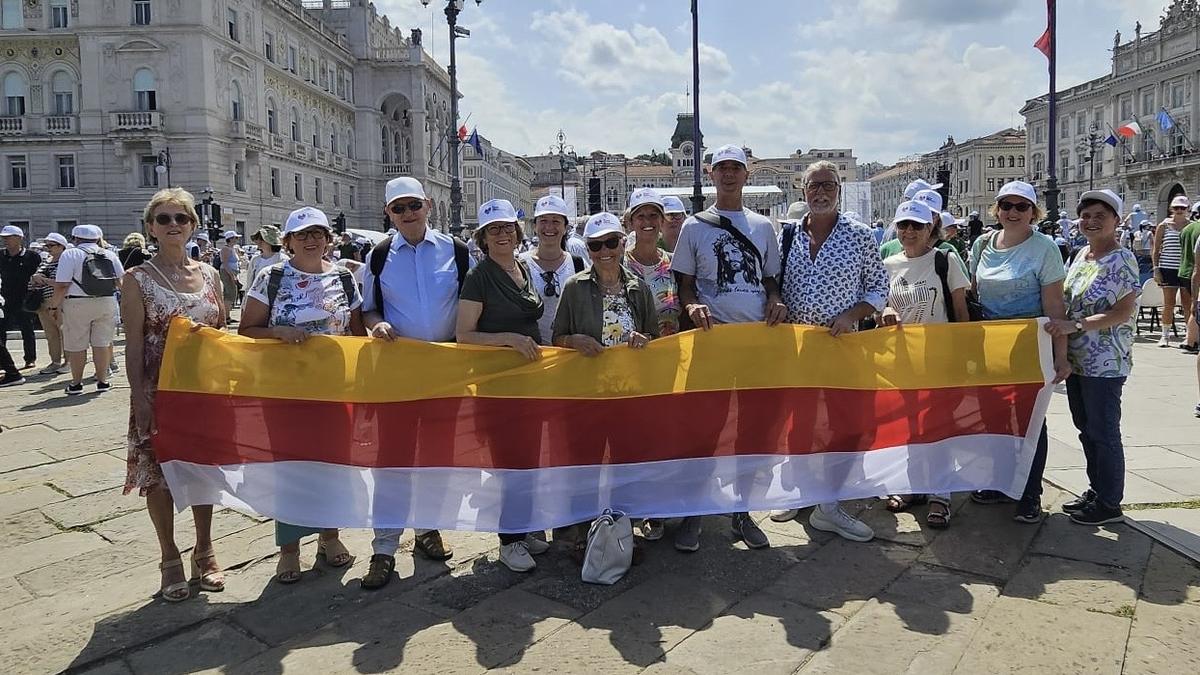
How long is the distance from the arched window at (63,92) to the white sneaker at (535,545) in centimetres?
4754

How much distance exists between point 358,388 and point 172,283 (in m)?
1.05

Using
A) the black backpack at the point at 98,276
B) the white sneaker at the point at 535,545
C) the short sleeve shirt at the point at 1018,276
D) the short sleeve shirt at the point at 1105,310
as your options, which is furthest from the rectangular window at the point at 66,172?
the short sleeve shirt at the point at 1105,310

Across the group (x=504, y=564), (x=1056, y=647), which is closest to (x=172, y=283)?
(x=504, y=564)

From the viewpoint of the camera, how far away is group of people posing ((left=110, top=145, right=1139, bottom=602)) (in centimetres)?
399

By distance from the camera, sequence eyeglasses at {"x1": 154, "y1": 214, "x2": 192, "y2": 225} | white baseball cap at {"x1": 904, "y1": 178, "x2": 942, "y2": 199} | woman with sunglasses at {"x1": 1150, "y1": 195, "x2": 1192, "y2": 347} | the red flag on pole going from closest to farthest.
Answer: eyeglasses at {"x1": 154, "y1": 214, "x2": 192, "y2": 225} → white baseball cap at {"x1": 904, "y1": 178, "x2": 942, "y2": 199} → woman with sunglasses at {"x1": 1150, "y1": 195, "x2": 1192, "y2": 347} → the red flag on pole

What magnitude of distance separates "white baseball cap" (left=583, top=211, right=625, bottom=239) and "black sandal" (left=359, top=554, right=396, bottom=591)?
1924mm

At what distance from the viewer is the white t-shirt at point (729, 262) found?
14.4 feet

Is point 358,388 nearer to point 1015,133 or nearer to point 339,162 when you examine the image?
point 339,162

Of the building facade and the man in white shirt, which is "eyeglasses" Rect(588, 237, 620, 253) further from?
the building facade

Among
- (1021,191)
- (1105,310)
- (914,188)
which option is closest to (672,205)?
(914,188)

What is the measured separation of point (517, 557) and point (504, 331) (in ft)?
3.84

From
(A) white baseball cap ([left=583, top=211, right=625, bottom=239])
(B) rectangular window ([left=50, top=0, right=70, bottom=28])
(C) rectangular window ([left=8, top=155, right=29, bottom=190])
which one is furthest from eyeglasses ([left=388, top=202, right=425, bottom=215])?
(B) rectangular window ([left=50, top=0, right=70, bottom=28])

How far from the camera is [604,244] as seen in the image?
3.99 m

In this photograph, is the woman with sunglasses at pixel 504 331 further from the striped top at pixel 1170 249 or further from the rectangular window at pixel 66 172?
the rectangular window at pixel 66 172
